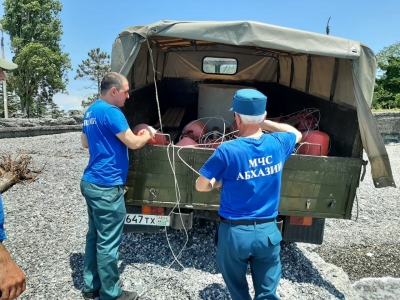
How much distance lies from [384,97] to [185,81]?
17919 mm

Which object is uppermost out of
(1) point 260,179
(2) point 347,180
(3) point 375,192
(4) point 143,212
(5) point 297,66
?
(5) point 297,66

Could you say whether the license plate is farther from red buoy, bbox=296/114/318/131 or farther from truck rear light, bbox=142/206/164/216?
red buoy, bbox=296/114/318/131

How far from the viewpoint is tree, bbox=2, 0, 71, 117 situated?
23438 millimetres

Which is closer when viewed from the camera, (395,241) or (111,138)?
(111,138)

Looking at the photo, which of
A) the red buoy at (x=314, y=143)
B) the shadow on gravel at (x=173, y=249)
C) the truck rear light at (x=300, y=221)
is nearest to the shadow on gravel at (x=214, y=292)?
the shadow on gravel at (x=173, y=249)

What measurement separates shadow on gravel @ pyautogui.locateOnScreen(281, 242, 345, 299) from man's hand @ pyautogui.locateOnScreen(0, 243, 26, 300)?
2667 millimetres

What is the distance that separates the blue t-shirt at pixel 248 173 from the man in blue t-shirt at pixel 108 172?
95 centimetres

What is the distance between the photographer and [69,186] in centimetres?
637

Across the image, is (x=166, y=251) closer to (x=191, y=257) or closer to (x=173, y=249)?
(x=173, y=249)

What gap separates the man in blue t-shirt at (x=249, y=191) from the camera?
7.60 ft

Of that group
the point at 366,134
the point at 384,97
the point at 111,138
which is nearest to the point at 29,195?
the point at 111,138

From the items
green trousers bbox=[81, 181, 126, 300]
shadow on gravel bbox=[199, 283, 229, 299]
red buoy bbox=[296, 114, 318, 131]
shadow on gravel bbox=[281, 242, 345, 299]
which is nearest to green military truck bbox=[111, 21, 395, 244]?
red buoy bbox=[296, 114, 318, 131]

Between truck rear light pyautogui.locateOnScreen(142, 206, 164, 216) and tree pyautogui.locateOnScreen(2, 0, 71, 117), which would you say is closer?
truck rear light pyautogui.locateOnScreen(142, 206, 164, 216)

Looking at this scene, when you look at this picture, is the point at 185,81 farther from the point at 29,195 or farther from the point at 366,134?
the point at 366,134
